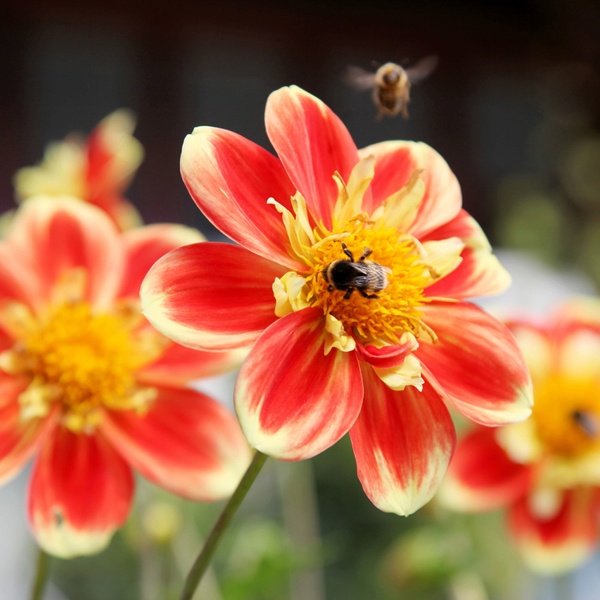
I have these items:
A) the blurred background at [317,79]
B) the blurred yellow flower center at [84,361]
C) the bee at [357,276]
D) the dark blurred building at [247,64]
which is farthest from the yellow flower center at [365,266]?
the dark blurred building at [247,64]

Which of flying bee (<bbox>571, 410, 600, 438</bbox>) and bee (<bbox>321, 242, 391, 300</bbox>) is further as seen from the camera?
flying bee (<bbox>571, 410, 600, 438</bbox>)

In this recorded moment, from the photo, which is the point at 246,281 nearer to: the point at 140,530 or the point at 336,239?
the point at 336,239

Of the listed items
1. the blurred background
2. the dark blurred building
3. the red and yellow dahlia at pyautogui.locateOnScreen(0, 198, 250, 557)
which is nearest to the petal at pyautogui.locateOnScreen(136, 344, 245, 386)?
the red and yellow dahlia at pyautogui.locateOnScreen(0, 198, 250, 557)

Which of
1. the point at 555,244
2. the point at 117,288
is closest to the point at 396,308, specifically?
the point at 117,288

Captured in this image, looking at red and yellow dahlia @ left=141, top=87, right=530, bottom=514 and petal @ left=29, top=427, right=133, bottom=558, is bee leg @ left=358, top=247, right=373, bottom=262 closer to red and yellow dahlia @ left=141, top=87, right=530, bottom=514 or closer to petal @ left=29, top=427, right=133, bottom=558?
red and yellow dahlia @ left=141, top=87, right=530, bottom=514

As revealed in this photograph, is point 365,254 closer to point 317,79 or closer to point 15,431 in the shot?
point 15,431

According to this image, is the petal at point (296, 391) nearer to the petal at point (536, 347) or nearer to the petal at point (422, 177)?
the petal at point (422, 177)
